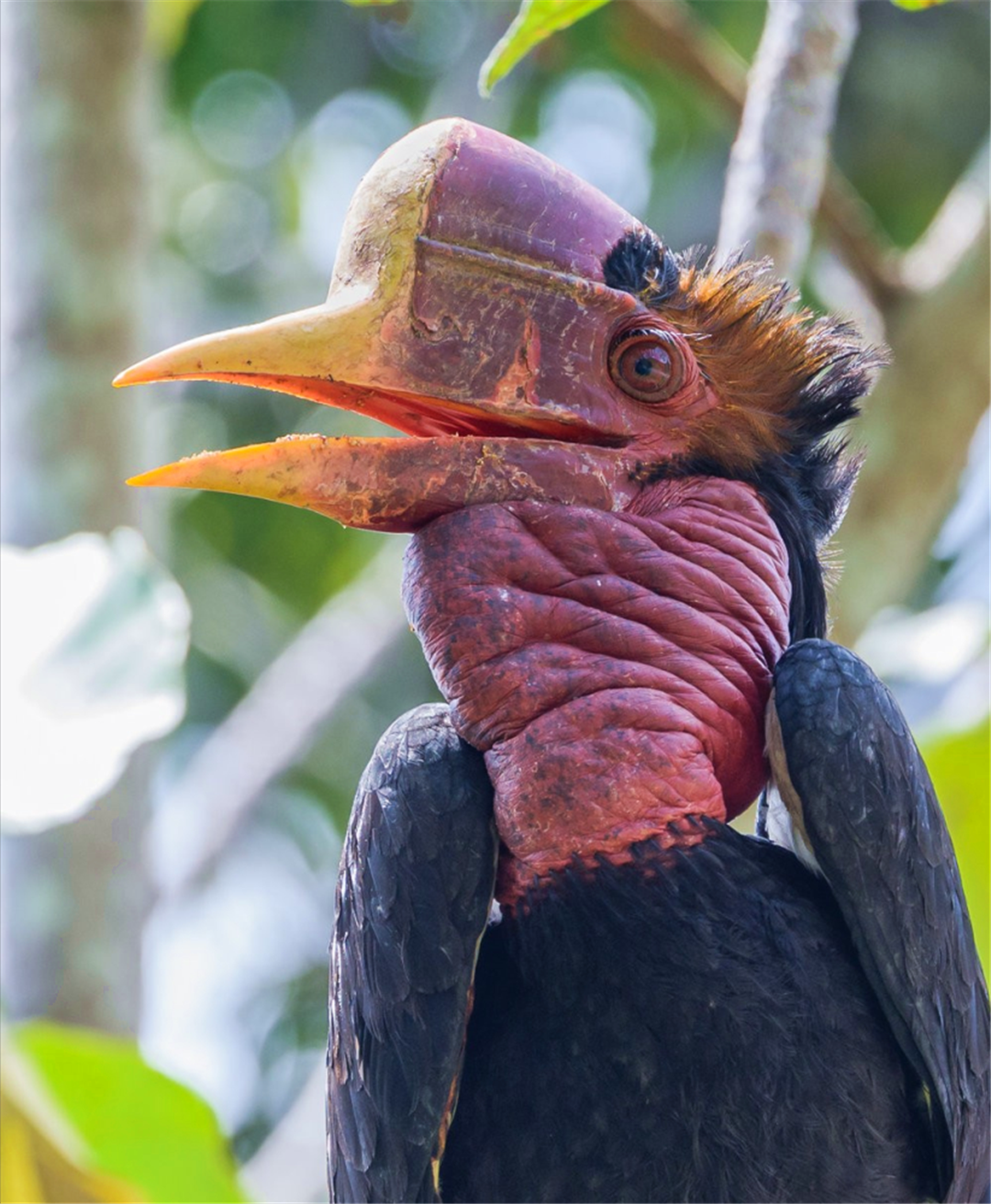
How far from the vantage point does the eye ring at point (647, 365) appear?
2.76 metres

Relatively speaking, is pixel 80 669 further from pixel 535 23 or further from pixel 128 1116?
pixel 535 23

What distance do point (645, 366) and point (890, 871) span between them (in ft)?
2.97

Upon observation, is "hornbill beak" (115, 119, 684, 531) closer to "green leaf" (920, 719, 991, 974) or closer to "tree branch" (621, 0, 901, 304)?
"green leaf" (920, 719, 991, 974)

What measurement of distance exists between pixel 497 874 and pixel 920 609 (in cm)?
667

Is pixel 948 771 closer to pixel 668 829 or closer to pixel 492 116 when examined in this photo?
pixel 668 829

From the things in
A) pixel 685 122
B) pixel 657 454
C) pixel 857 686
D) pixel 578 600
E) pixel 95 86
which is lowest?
pixel 857 686

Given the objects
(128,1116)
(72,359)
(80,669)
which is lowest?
(128,1116)

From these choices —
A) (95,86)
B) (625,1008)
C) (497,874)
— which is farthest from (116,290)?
(625,1008)

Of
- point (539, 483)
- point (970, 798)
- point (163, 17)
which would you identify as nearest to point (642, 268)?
point (539, 483)

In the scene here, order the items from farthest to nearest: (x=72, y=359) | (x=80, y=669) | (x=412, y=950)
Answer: (x=72, y=359), (x=80, y=669), (x=412, y=950)

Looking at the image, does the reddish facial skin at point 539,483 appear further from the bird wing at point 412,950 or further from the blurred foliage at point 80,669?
the blurred foliage at point 80,669

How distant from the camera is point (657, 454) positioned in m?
2.77

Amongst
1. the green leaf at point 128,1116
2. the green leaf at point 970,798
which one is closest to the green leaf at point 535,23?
the green leaf at point 128,1116

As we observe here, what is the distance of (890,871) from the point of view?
2.46 m
